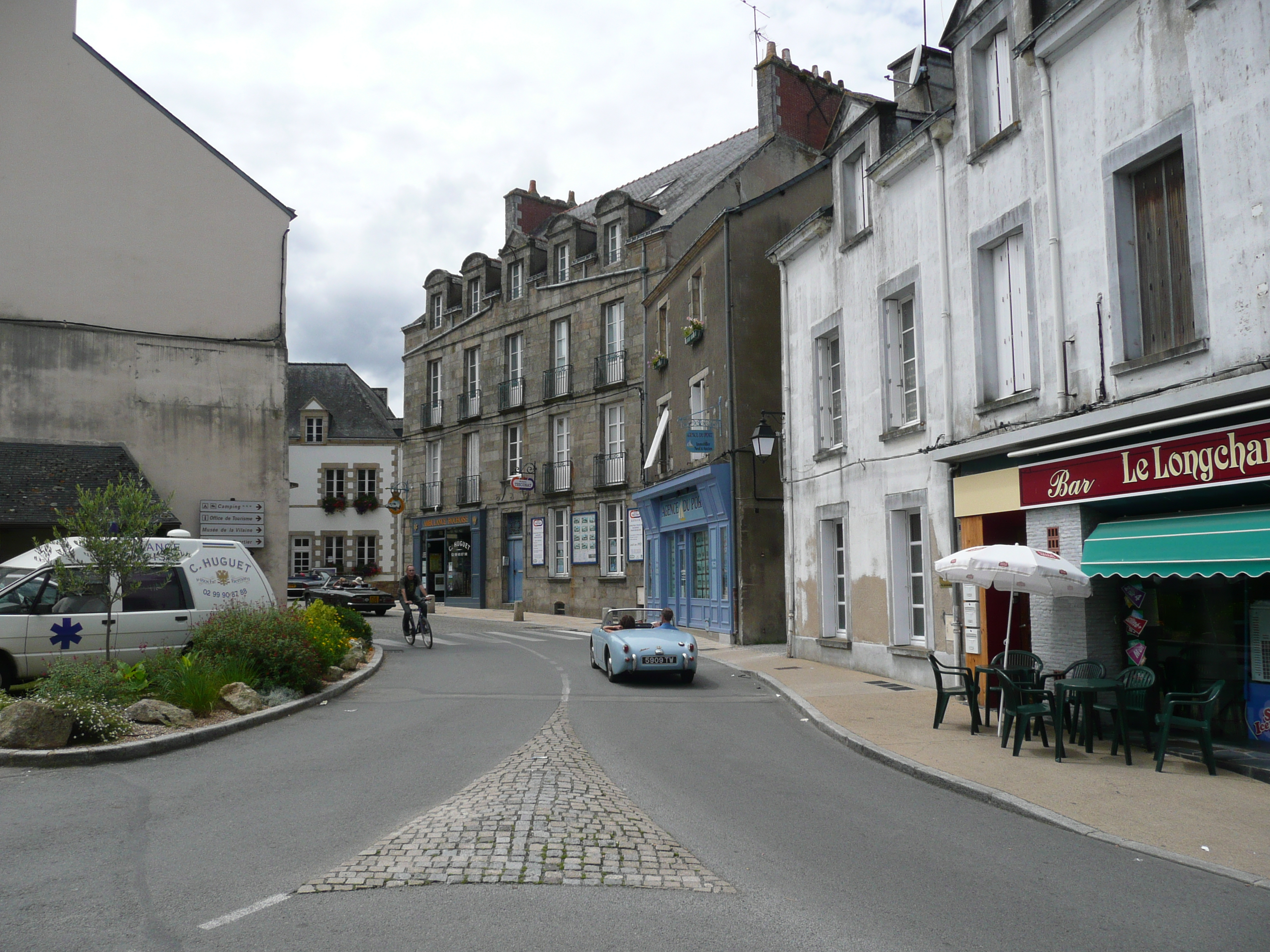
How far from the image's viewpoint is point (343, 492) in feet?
158

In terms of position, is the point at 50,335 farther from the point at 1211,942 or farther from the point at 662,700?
the point at 1211,942

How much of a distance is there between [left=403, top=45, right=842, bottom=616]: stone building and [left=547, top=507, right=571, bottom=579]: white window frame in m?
0.05

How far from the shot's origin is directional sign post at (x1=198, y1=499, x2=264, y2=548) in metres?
20.0

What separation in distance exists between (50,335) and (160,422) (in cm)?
254

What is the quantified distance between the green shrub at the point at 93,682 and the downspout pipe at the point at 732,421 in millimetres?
12805

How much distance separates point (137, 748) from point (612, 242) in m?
24.7

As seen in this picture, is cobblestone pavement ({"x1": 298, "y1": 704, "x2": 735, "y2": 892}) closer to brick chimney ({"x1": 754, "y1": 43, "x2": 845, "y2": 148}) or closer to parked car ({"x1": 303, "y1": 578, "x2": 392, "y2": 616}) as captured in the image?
brick chimney ({"x1": 754, "y1": 43, "x2": 845, "y2": 148})

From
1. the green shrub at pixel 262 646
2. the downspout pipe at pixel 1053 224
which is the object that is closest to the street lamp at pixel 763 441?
the downspout pipe at pixel 1053 224

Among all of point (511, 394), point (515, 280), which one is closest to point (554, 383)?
point (511, 394)

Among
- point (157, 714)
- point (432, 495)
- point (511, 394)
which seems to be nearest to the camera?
point (157, 714)

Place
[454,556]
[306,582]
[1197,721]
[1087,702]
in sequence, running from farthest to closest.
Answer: [454,556] → [306,582] → [1087,702] → [1197,721]

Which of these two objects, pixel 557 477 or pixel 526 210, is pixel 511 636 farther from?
pixel 526 210

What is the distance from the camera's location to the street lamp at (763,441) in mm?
18703

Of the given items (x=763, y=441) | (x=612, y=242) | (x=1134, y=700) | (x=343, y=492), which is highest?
(x=612, y=242)
